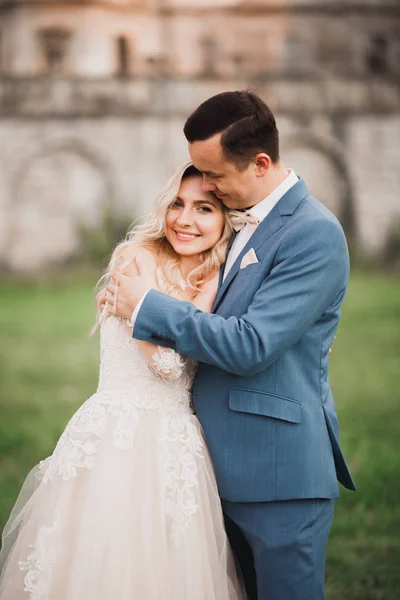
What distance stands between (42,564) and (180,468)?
0.56 meters

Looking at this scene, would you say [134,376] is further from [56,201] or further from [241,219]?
[56,201]

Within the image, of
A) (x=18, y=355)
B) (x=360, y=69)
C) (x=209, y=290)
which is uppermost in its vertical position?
(x=360, y=69)

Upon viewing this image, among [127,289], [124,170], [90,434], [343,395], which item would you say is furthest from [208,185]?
[124,170]

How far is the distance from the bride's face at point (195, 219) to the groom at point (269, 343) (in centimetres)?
16

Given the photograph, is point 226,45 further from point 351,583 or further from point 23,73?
point 351,583

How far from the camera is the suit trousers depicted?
2.65 metres

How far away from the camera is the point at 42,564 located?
8.72 ft

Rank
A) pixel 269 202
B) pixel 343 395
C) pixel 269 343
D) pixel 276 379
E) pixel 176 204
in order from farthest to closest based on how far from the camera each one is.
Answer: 1. pixel 343 395
2. pixel 176 204
3. pixel 269 202
4. pixel 276 379
5. pixel 269 343

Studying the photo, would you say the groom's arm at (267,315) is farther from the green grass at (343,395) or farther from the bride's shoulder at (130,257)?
the green grass at (343,395)

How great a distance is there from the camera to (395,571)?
430 centimetres

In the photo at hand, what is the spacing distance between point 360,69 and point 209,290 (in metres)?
14.7

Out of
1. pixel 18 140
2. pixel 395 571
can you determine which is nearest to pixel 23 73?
pixel 18 140

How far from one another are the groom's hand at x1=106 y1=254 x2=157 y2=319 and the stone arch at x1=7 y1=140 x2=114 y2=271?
12.2m

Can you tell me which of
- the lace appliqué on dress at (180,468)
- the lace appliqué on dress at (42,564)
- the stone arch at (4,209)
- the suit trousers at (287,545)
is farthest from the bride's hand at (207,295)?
the stone arch at (4,209)
